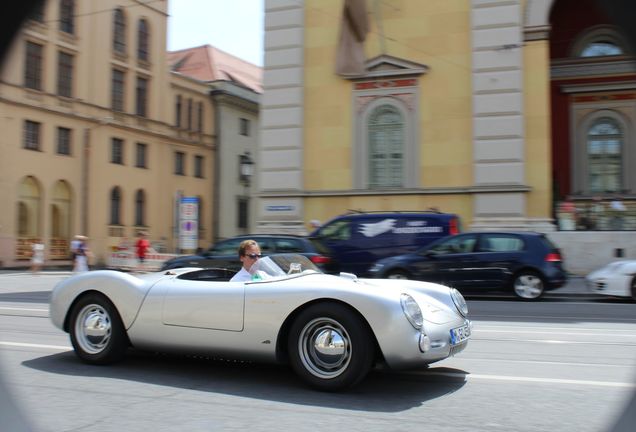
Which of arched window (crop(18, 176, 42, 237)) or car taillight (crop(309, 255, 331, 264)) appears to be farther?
arched window (crop(18, 176, 42, 237))

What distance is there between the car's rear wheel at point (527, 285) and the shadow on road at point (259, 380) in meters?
8.39

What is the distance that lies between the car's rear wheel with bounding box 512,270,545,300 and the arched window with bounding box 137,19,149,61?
30499 mm

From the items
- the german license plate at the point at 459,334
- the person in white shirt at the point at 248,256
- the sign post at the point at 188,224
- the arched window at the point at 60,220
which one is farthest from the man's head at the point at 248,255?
the arched window at the point at 60,220

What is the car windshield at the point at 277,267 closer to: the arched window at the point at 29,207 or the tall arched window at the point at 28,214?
the tall arched window at the point at 28,214

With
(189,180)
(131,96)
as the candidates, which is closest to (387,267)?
(131,96)

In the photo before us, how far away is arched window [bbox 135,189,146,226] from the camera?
3894cm

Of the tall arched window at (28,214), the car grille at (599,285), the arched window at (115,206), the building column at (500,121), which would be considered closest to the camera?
the car grille at (599,285)

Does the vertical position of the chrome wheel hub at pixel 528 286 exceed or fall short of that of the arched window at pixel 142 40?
it falls short

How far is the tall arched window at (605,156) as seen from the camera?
22.4 metres

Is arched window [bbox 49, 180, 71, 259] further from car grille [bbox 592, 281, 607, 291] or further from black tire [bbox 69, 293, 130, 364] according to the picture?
black tire [bbox 69, 293, 130, 364]

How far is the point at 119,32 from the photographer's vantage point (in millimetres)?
37094

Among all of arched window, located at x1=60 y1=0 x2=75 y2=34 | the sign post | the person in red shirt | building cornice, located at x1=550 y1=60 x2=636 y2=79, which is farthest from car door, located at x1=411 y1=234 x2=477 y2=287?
arched window, located at x1=60 y1=0 x2=75 y2=34

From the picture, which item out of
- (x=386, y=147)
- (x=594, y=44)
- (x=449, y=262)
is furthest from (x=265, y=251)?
(x=594, y=44)

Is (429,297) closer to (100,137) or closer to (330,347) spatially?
(330,347)
